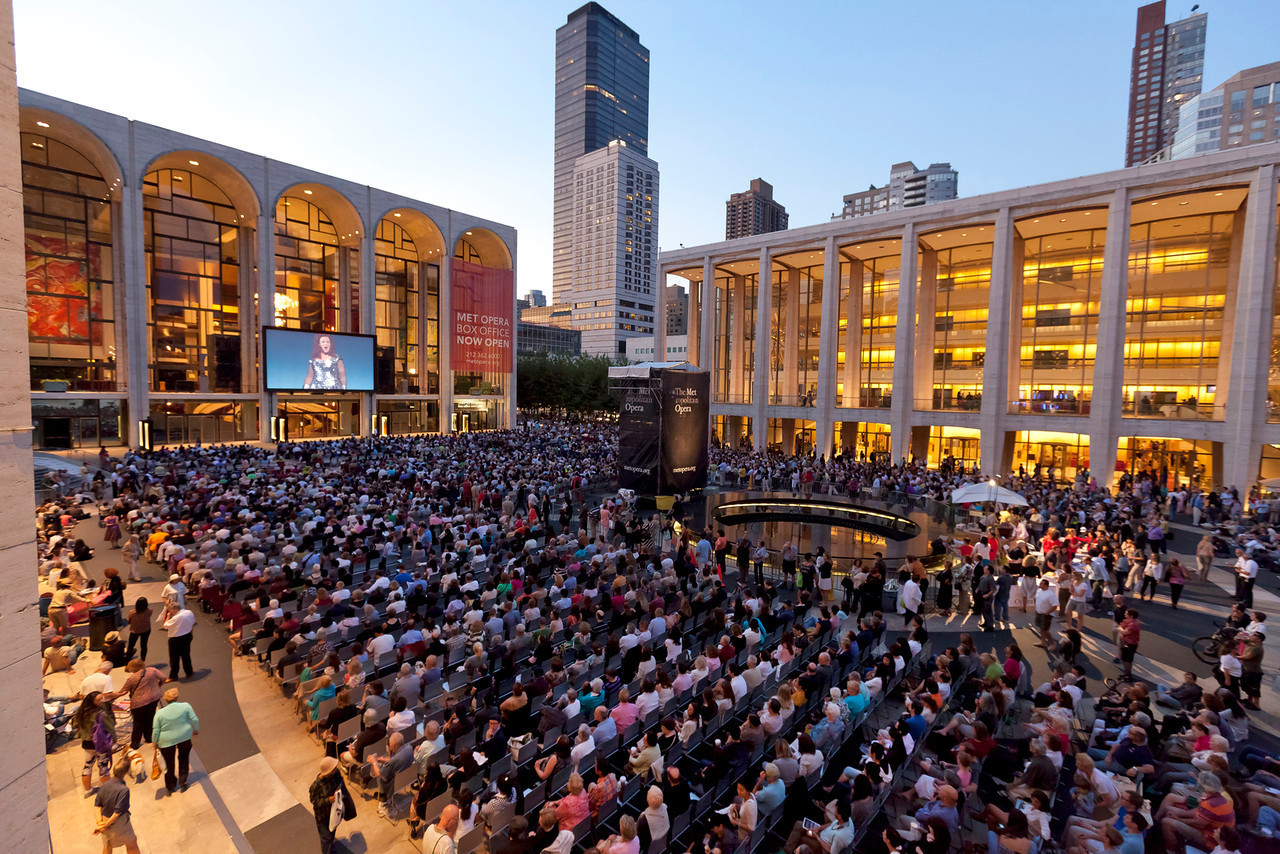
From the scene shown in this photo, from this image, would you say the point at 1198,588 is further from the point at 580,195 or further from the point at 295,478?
the point at 580,195

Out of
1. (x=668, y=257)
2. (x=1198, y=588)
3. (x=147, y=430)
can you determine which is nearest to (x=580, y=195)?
(x=668, y=257)

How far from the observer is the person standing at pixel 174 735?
6816mm

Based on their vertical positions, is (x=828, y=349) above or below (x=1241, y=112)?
below

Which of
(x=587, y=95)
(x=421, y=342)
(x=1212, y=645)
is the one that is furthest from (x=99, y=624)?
(x=587, y=95)

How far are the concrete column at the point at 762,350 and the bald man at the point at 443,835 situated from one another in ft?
120

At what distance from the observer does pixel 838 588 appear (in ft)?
47.6

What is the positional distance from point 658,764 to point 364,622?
659cm

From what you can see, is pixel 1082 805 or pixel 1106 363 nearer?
pixel 1082 805

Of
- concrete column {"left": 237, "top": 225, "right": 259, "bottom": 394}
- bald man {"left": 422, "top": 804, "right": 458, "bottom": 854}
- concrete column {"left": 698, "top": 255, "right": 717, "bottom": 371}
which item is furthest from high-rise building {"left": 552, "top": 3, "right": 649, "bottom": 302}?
bald man {"left": 422, "top": 804, "right": 458, "bottom": 854}

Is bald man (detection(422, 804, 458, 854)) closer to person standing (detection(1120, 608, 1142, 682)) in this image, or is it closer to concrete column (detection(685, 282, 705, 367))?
person standing (detection(1120, 608, 1142, 682))

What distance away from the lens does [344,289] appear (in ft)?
148

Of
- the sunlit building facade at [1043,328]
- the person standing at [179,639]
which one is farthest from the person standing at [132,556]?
the sunlit building facade at [1043,328]

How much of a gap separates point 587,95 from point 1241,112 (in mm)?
156619

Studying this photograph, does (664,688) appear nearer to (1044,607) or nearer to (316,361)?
(1044,607)
